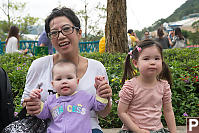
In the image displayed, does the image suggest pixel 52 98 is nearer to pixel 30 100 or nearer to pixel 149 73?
pixel 30 100

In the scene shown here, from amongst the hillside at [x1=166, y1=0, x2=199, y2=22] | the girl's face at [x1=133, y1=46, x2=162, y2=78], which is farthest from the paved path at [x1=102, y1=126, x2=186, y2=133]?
the hillside at [x1=166, y1=0, x2=199, y2=22]

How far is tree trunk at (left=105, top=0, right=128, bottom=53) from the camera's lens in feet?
19.5

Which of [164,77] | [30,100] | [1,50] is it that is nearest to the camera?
[30,100]

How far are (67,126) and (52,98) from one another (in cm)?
27

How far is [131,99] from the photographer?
2127mm

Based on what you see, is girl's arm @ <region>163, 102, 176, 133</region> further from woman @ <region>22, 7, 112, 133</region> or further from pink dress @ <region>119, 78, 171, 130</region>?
woman @ <region>22, 7, 112, 133</region>

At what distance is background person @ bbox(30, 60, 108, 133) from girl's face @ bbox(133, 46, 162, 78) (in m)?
0.48

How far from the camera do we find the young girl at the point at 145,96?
2074 mm

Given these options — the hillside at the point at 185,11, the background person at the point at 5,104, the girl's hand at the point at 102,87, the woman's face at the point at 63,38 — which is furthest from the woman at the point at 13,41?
the hillside at the point at 185,11

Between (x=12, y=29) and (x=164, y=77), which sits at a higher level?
(x=12, y=29)

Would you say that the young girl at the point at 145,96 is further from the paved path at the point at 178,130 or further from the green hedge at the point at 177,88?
the green hedge at the point at 177,88

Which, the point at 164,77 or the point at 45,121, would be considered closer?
the point at 45,121

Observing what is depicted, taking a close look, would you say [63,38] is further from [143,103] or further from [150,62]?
[143,103]

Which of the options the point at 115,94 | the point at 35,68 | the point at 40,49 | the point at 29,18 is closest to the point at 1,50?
the point at 40,49
